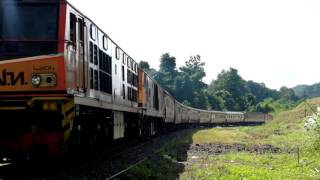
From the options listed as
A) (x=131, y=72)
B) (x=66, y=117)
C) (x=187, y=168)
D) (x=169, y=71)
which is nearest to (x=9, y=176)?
(x=66, y=117)

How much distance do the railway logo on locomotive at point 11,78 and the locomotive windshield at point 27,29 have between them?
0.36 metres

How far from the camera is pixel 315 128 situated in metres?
15.2

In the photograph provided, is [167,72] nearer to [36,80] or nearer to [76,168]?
[76,168]

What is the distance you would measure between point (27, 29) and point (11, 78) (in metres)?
1.17

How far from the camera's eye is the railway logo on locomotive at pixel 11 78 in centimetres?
1112

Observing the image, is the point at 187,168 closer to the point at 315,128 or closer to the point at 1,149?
the point at 315,128

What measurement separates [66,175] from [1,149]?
1.48m

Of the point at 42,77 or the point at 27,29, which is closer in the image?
the point at 42,77

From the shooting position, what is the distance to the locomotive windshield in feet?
37.3

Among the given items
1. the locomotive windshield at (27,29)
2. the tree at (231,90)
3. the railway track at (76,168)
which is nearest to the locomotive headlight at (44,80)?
the locomotive windshield at (27,29)

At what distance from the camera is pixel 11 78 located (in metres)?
11.1

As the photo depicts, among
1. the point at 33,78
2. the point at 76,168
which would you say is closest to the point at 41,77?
the point at 33,78

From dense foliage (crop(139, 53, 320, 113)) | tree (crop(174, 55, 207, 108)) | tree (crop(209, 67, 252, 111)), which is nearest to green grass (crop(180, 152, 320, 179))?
dense foliage (crop(139, 53, 320, 113))

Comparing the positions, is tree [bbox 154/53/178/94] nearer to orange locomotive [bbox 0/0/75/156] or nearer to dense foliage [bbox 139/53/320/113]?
dense foliage [bbox 139/53/320/113]
